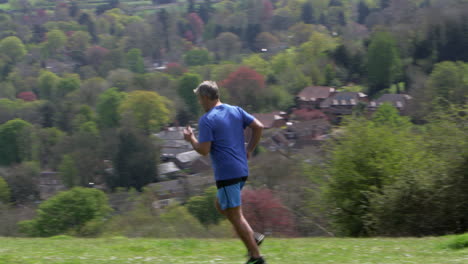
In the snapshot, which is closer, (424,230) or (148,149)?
(424,230)

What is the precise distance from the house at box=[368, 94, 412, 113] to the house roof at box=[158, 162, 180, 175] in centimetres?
1944

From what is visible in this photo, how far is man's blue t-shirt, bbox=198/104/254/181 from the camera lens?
5.54 meters

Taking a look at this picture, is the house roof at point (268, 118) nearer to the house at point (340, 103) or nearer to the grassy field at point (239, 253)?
the house at point (340, 103)

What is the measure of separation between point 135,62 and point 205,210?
69.6 meters

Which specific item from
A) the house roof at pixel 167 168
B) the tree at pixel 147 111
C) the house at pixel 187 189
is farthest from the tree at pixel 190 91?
the house at pixel 187 189

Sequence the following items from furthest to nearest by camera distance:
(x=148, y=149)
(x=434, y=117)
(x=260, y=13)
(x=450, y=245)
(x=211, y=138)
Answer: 1. (x=260, y=13)
2. (x=148, y=149)
3. (x=434, y=117)
4. (x=450, y=245)
5. (x=211, y=138)

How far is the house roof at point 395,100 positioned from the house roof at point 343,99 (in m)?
1.82

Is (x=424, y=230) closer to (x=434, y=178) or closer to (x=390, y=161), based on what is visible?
(x=434, y=178)

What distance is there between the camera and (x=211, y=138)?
5.52 meters

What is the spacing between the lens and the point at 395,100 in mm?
57156

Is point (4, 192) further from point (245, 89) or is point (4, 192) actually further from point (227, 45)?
point (227, 45)

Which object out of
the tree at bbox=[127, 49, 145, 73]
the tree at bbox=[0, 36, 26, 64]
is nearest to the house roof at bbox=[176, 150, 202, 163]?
the tree at bbox=[127, 49, 145, 73]

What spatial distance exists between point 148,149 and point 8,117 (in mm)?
22015

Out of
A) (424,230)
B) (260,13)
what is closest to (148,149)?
(424,230)
